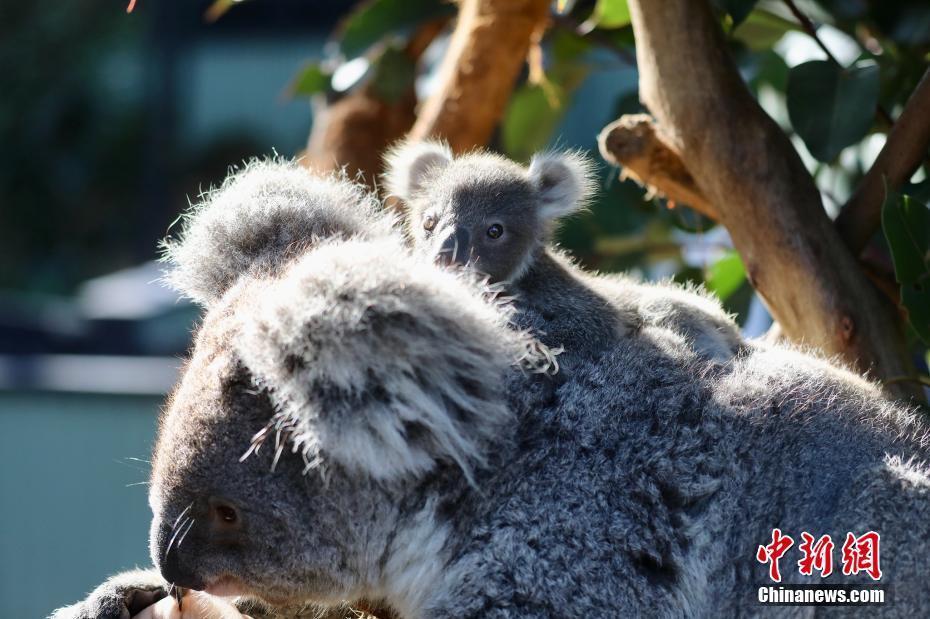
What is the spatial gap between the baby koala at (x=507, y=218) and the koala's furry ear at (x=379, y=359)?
23.3 inches

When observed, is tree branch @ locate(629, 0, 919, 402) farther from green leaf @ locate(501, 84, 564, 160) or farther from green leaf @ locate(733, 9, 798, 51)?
green leaf @ locate(501, 84, 564, 160)

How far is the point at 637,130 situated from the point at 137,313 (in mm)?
6361

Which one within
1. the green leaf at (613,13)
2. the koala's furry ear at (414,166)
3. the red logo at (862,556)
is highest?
the green leaf at (613,13)

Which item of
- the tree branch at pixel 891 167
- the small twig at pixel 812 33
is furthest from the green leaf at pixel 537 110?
the tree branch at pixel 891 167

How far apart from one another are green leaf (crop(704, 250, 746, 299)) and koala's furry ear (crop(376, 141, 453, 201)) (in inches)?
26.5

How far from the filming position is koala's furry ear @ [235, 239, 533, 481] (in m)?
1.26

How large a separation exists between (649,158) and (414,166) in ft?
2.08

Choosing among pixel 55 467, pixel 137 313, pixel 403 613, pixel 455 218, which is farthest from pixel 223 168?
pixel 403 613

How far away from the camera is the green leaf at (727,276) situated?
8.14 ft

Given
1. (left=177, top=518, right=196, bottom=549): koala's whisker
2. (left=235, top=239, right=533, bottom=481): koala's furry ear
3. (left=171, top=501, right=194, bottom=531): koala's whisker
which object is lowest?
(left=177, top=518, right=196, bottom=549): koala's whisker

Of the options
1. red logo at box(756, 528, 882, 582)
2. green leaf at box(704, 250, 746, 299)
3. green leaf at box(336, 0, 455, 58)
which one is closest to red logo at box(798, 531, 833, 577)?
red logo at box(756, 528, 882, 582)

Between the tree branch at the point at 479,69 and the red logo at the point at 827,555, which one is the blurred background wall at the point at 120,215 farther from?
the red logo at the point at 827,555

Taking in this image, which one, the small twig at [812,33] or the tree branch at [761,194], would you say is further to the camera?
the small twig at [812,33]

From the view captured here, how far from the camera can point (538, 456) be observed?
1428mm
